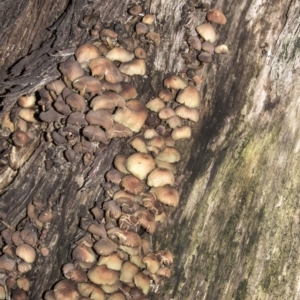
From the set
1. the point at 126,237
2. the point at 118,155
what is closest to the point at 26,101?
the point at 118,155

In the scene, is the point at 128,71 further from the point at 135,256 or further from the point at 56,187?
the point at 135,256

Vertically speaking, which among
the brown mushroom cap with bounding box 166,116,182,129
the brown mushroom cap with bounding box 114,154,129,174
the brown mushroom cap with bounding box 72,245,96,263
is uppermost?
the brown mushroom cap with bounding box 166,116,182,129

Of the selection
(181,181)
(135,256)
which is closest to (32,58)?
(181,181)

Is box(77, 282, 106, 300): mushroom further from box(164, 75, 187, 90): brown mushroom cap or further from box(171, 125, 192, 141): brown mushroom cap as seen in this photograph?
box(164, 75, 187, 90): brown mushroom cap

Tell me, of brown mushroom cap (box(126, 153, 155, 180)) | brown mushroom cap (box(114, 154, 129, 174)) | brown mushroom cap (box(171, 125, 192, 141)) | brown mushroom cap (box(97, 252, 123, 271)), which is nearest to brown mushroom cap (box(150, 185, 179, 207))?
brown mushroom cap (box(126, 153, 155, 180))

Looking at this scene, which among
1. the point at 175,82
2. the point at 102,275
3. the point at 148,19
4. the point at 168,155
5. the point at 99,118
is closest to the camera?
the point at 102,275

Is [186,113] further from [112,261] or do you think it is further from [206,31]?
[112,261]

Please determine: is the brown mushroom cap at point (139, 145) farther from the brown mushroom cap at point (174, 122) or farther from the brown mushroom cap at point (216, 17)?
the brown mushroom cap at point (216, 17)
